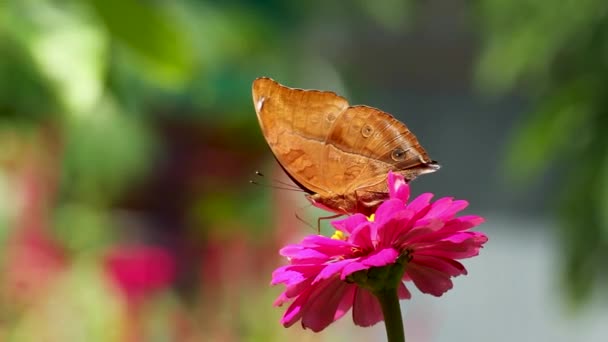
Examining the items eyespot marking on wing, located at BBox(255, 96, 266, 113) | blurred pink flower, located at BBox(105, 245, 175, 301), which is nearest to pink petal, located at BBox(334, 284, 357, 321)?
eyespot marking on wing, located at BBox(255, 96, 266, 113)

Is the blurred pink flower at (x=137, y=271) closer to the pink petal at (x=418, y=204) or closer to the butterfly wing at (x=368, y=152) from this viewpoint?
the butterfly wing at (x=368, y=152)

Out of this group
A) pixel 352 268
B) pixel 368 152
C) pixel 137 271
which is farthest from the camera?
pixel 137 271

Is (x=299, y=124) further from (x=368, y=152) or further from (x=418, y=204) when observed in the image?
(x=418, y=204)

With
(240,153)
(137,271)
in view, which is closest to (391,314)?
(137,271)

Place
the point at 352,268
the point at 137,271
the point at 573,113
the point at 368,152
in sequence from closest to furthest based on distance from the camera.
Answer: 1. the point at 352,268
2. the point at 368,152
3. the point at 137,271
4. the point at 573,113

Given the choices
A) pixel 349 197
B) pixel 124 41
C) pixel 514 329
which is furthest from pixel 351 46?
pixel 349 197

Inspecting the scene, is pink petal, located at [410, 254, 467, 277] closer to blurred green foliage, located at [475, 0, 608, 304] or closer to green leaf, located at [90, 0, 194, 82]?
green leaf, located at [90, 0, 194, 82]

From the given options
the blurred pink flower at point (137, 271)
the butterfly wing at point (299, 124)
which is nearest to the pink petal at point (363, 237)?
the butterfly wing at point (299, 124)
